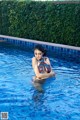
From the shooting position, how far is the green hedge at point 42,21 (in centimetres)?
1447

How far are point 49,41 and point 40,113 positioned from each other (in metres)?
9.28

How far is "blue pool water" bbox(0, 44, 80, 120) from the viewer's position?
6602 millimetres

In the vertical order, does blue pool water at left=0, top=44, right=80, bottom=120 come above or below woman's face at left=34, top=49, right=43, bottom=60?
below

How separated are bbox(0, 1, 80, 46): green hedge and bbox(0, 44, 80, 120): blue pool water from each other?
3.35 metres

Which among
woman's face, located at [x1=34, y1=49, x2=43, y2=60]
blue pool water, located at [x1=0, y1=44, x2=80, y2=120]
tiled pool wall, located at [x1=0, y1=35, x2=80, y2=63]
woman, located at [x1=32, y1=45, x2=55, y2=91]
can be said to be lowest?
tiled pool wall, located at [x1=0, y1=35, x2=80, y2=63]

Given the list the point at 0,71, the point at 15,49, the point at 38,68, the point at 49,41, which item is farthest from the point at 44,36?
the point at 38,68

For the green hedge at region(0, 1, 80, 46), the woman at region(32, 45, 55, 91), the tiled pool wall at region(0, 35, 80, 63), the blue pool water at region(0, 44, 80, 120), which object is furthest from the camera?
the green hedge at region(0, 1, 80, 46)

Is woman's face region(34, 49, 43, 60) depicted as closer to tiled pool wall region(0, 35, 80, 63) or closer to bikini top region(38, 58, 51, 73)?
bikini top region(38, 58, 51, 73)

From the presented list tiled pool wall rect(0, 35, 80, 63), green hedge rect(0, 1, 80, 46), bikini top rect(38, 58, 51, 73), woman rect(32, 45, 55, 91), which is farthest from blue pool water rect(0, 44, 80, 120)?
green hedge rect(0, 1, 80, 46)

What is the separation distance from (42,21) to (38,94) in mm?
8664

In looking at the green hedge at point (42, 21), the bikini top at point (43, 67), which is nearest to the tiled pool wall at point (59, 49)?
the green hedge at point (42, 21)

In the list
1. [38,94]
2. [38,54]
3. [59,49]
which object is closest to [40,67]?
[38,54]

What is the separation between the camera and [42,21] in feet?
52.0

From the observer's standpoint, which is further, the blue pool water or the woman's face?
the woman's face
